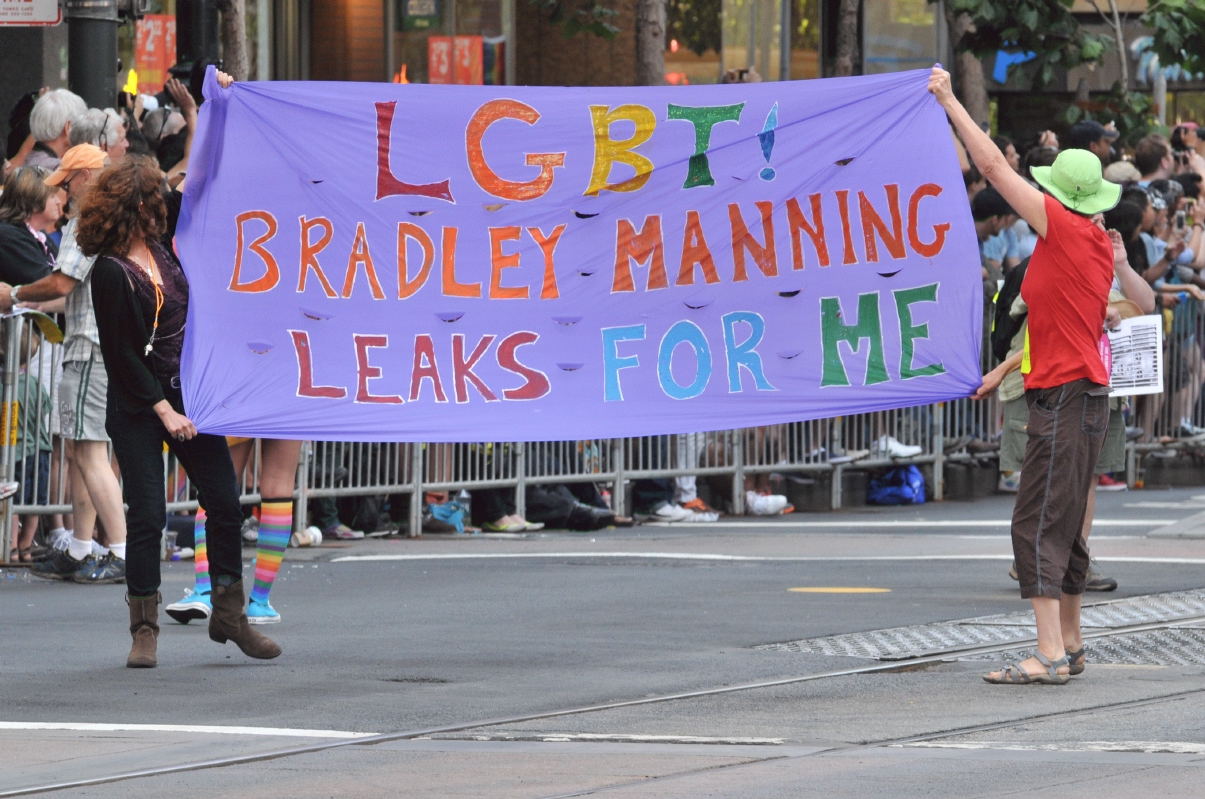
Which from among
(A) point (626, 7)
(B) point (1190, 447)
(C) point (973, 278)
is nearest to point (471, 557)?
(C) point (973, 278)

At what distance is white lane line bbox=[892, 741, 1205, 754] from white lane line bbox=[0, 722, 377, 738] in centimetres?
183

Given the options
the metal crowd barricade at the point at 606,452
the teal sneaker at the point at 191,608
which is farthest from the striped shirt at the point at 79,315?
the teal sneaker at the point at 191,608

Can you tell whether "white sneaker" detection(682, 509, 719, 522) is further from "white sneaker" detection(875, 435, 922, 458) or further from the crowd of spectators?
Answer: the crowd of spectators

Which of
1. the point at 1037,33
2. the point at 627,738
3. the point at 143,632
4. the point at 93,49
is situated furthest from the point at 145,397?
the point at 1037,33

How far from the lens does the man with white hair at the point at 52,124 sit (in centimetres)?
1264

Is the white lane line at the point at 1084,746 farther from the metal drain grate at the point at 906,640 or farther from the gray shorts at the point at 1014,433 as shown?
the gray shorts at the point at 1014,433

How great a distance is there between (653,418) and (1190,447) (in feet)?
36.9

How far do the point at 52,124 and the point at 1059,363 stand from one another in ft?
21.9

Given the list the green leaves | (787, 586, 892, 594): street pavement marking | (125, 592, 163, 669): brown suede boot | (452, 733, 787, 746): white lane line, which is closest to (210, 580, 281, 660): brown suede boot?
(125, 592, 163, 669): brown suede boot

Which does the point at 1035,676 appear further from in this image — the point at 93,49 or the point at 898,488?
the point at 898,488

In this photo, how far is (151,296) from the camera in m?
8.68

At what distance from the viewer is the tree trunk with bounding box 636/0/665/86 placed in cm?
1854

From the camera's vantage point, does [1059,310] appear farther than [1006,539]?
No

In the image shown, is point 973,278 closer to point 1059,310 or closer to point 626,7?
point 1059,310
